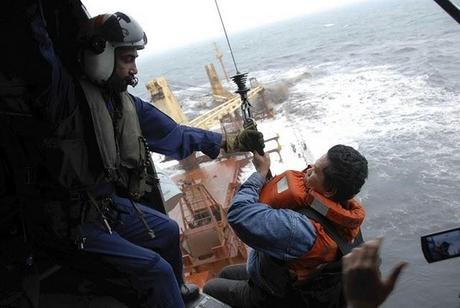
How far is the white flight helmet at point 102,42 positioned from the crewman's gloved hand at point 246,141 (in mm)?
1063

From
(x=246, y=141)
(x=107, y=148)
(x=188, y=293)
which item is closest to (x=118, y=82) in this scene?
(x=107, y=148)

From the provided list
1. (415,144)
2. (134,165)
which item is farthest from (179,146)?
(415,144)

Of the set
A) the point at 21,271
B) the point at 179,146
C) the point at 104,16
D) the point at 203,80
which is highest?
the point at 104,16

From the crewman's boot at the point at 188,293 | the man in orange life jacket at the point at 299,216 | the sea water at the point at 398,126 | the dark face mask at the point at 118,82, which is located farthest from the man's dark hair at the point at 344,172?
the crewman's boot at the point at 188,293

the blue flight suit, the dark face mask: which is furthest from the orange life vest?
the dark face mask

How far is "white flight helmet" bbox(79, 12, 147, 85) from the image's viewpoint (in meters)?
2.27

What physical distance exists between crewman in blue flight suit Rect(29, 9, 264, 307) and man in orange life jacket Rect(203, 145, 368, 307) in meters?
0.62

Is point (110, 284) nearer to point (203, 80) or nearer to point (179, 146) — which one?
point (179, 146)

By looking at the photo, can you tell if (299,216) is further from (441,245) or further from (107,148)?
(107,148)

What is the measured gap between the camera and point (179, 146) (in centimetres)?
313

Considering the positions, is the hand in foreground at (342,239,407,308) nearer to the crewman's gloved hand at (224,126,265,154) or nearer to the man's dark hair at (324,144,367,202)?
the man's dark hair at (324,144,367,202)

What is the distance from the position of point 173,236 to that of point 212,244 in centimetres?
1123

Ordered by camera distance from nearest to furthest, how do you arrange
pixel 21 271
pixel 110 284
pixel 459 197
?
pixel 21 271 → pixel 110 284 → pixel 459 197

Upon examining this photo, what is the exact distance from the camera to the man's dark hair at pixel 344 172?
2.30 m
